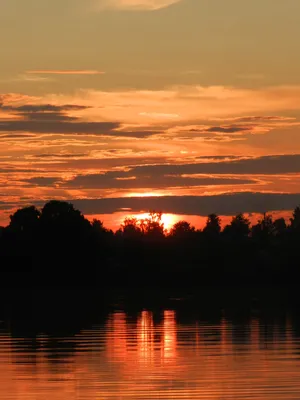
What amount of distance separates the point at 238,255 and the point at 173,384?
109129mm

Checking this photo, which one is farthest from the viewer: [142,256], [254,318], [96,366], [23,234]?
[142,256]

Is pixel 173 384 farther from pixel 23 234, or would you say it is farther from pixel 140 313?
pixel 23 234

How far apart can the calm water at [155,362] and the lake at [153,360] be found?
26 mm

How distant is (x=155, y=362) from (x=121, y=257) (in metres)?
95.8

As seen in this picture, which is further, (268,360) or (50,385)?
(268,360)

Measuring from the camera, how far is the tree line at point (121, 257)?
11725 cm

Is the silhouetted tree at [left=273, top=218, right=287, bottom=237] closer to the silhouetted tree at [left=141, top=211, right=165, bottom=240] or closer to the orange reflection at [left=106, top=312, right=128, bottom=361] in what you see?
the silhouetted tree at [left=141, top=211, right=165, bottom=240]

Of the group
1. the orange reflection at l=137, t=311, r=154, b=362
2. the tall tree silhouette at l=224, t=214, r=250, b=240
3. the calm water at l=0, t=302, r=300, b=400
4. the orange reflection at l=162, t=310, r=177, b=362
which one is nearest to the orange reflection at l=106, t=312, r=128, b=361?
the calm water at l=0, t=302, r=300, b=400

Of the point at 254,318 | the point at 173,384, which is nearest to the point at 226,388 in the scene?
the point at 173,384

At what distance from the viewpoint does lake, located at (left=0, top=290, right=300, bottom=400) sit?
2728cm

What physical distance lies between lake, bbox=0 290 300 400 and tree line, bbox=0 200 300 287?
64384mm

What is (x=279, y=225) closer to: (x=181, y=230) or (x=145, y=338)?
(x=181, y=230)

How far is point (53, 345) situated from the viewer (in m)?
39.9

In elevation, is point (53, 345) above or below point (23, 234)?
below
